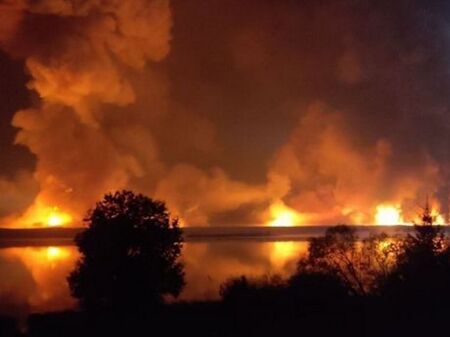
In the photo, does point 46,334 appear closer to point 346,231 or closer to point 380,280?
point 380,280

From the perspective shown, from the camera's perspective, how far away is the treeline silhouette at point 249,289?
18984 mm

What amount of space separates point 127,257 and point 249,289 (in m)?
5.42

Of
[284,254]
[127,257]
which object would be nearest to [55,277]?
[284,254]

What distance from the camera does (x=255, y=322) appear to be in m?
19.8

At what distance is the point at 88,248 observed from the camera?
26.3 meters

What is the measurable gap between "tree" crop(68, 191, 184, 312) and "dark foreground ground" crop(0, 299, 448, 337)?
1554 millimetres

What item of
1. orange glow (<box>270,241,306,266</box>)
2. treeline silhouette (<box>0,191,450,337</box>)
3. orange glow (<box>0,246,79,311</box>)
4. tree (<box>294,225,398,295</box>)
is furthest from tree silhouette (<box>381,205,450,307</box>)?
orange glow (<box>270,241,306,266</box>)

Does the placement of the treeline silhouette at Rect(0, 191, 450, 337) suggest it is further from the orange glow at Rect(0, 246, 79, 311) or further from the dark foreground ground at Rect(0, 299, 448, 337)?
the orange glow at Rect(0, 246, 79, 311)

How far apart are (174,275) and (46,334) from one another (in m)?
7.04

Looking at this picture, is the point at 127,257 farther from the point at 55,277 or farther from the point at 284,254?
the point at 284,254

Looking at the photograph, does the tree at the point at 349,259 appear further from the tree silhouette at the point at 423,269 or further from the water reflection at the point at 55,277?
the water reflection at the point at 55,277

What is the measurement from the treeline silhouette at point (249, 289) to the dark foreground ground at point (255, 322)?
0.04m

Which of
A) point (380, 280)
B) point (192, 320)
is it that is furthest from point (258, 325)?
point (380, 280)

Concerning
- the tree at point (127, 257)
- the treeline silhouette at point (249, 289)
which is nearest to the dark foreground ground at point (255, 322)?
the treeline silhouette at point (249, 289)
